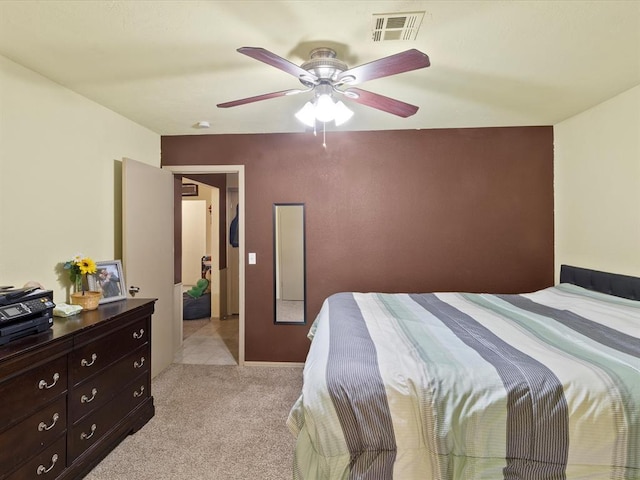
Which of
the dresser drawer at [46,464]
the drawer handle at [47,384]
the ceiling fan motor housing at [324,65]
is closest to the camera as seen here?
the dresser drawer at [46,464]

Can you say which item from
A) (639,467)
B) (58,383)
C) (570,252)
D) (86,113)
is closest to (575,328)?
(639,467)

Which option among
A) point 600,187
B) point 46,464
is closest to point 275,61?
point 46,464

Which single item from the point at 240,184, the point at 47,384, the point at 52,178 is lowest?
the point at 47,384

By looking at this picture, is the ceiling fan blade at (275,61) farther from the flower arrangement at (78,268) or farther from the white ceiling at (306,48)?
the flower arrangement at (78,268)

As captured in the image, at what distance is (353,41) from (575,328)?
80.3 inches

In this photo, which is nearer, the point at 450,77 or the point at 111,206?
the point at 450,77

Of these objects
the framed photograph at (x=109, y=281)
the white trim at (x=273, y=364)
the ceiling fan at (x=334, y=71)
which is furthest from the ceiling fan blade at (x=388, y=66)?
the white trim at (x=273, y=364)

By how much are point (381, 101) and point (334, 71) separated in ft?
1.20

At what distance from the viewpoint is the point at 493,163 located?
3363 millimetres

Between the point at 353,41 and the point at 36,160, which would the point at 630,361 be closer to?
the point at 353,41

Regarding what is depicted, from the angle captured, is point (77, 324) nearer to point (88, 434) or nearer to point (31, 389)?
point (31, 389)

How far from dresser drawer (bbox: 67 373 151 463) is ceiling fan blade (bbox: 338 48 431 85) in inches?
95.3

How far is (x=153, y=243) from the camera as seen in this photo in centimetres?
322

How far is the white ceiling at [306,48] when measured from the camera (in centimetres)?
156
